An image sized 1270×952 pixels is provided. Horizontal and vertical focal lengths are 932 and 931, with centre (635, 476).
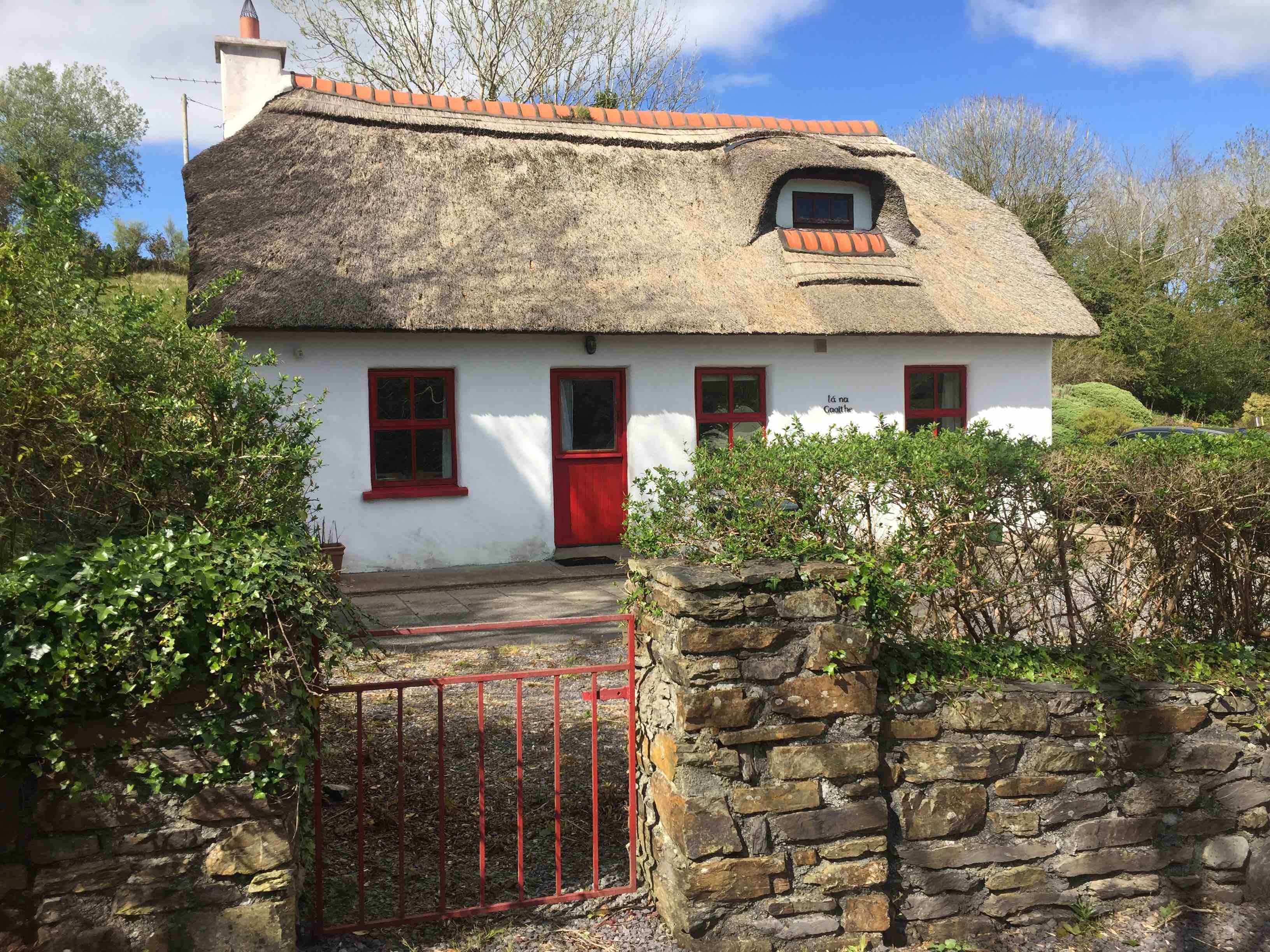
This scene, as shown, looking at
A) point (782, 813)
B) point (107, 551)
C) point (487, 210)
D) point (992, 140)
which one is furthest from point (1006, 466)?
point (992, 140)

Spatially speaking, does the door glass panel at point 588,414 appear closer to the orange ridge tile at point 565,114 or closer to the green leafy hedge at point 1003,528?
the orange ridge tile at point 565,114

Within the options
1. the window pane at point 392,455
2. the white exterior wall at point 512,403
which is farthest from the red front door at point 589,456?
the window pane at point 392,455

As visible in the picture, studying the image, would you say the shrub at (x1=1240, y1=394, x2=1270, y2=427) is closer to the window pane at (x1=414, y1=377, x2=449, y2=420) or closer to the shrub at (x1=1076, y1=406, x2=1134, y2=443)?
the shrub at (x1=1076, y1=406, x2=1134, y2=443)

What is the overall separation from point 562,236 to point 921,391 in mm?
4907

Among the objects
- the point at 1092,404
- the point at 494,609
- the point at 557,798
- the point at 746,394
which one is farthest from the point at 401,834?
the point at 1092,404

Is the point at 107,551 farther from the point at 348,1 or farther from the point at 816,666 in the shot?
the point at 348,1

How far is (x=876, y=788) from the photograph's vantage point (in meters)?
3.43

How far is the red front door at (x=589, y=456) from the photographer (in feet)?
34.9

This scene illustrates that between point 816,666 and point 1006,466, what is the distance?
4.03 ft

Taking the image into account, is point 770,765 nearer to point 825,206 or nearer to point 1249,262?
point 825,206

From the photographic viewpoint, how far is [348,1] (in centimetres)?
2041

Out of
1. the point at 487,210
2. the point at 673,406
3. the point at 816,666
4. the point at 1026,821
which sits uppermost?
the point at 487,210

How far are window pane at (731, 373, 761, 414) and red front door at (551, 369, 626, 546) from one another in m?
1.35

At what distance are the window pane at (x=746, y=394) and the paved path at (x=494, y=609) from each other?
108 inches
